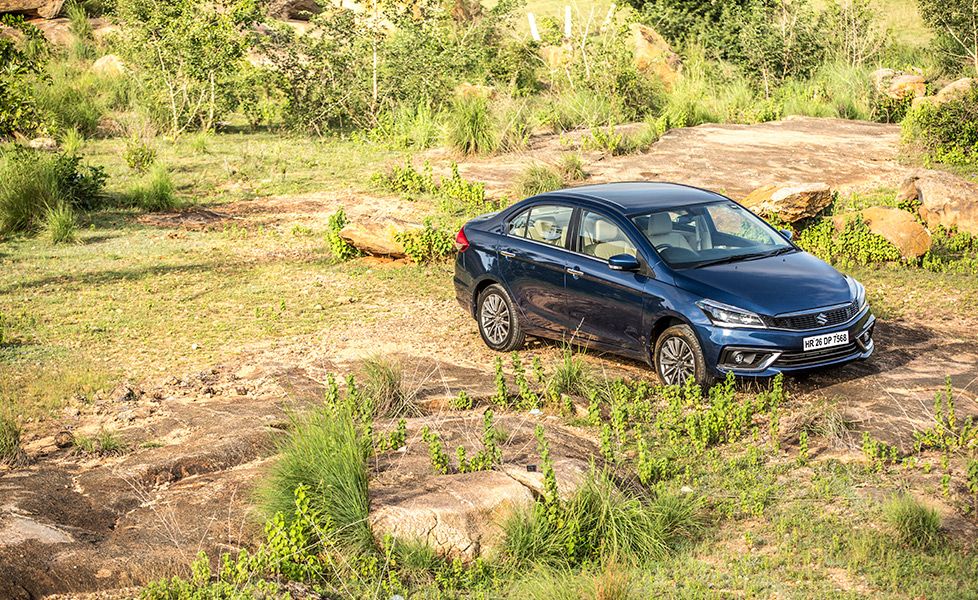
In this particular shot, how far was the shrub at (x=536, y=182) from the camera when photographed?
17.0 metres

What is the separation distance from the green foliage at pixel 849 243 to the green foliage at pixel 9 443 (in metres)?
9.70

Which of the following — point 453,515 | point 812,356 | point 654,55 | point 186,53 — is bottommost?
point 453,515

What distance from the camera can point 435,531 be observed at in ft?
21.1

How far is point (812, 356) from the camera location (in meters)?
8.73

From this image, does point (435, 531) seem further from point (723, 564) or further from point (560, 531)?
point (723, 564)

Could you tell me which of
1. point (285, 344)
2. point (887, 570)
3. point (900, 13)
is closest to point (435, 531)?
point (887, 570)

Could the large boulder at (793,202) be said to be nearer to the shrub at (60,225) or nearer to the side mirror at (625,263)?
the side mirror at (625,263)

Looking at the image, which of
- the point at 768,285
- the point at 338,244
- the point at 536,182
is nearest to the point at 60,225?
the point at 338,244

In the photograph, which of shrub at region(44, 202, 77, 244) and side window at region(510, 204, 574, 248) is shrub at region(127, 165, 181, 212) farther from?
side window at region(510, 204, 574, 248)

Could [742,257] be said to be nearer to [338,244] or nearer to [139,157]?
[338,244]

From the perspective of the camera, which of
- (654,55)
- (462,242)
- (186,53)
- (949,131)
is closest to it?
(462,242)

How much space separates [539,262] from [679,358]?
176 cm

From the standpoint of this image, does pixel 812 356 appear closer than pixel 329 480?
No

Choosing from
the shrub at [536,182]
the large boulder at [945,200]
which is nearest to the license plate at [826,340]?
the large boulder at [945,200]
